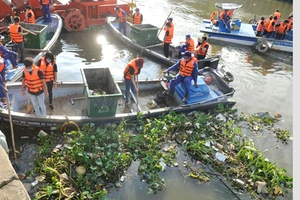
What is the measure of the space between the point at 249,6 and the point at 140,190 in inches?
1028

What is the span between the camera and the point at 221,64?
14062 mm

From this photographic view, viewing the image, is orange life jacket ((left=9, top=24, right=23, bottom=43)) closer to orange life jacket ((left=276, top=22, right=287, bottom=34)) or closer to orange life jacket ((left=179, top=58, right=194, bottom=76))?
orange life jacket ((left=179, top=58, right=194, bottom=76))

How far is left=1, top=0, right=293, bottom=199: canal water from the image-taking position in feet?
21.3

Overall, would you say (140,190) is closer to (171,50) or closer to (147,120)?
(147,120)

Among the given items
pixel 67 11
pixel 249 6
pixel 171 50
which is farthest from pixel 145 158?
pixel 249 6

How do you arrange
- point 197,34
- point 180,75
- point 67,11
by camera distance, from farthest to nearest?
point 197,34 < point 67,11 < point 180,75

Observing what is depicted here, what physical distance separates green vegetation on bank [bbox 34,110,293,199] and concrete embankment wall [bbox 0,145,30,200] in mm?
2939

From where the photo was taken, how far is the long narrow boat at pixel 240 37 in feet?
51.1

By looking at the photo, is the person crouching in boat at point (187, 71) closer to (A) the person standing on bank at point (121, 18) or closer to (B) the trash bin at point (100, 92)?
(B) the trash bin at point (100, 92)

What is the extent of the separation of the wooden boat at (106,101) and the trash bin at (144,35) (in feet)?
12.2

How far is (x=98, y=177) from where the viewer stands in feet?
20.4

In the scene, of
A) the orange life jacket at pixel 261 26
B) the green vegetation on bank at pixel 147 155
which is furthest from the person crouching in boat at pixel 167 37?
the orange life jacket at pixel 261 26

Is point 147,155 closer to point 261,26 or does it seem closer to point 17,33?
point 17,33

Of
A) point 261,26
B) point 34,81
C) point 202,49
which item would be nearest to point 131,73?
point 34,81
